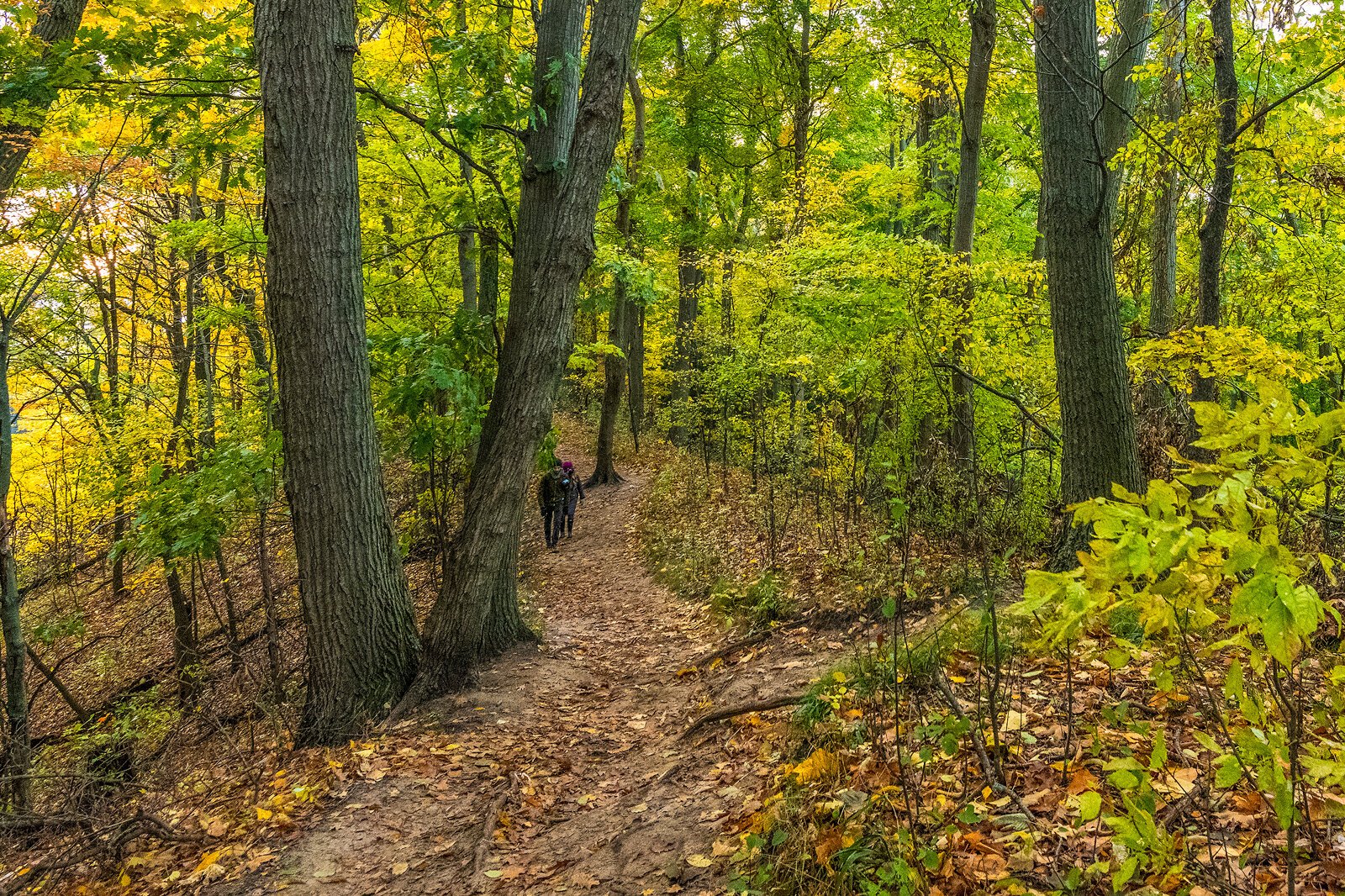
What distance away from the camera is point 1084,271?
17.5 feet

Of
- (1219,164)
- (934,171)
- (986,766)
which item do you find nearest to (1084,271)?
(1219,164)

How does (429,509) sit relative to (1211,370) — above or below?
below

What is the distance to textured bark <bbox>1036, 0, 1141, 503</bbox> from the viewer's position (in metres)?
5.29

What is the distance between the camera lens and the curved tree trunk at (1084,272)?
17.3ft

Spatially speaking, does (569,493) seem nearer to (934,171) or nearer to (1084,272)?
(1084,272)

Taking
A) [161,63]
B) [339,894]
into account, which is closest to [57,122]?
[161,63]

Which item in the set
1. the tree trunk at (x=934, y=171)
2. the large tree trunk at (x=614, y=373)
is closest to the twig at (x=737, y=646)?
the large tree trunk at (x=614, y=373)

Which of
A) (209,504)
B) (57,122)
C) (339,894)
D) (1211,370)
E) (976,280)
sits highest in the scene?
(57,122)

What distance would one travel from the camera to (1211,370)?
5902 mm

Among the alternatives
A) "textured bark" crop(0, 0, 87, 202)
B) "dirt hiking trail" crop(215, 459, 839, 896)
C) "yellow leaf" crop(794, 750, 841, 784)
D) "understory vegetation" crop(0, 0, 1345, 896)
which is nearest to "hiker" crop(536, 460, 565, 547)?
"understory vegetation" crop(0, 0, 1345, 896)

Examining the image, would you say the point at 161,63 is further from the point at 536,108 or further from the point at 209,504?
the point at 209,504

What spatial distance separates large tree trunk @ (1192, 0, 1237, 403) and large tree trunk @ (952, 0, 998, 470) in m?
2.26

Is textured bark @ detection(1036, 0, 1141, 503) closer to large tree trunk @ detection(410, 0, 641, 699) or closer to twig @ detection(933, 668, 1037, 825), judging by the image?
twig @ detection(933, 668, 1037, 825)

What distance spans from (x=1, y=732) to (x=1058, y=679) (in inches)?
356
